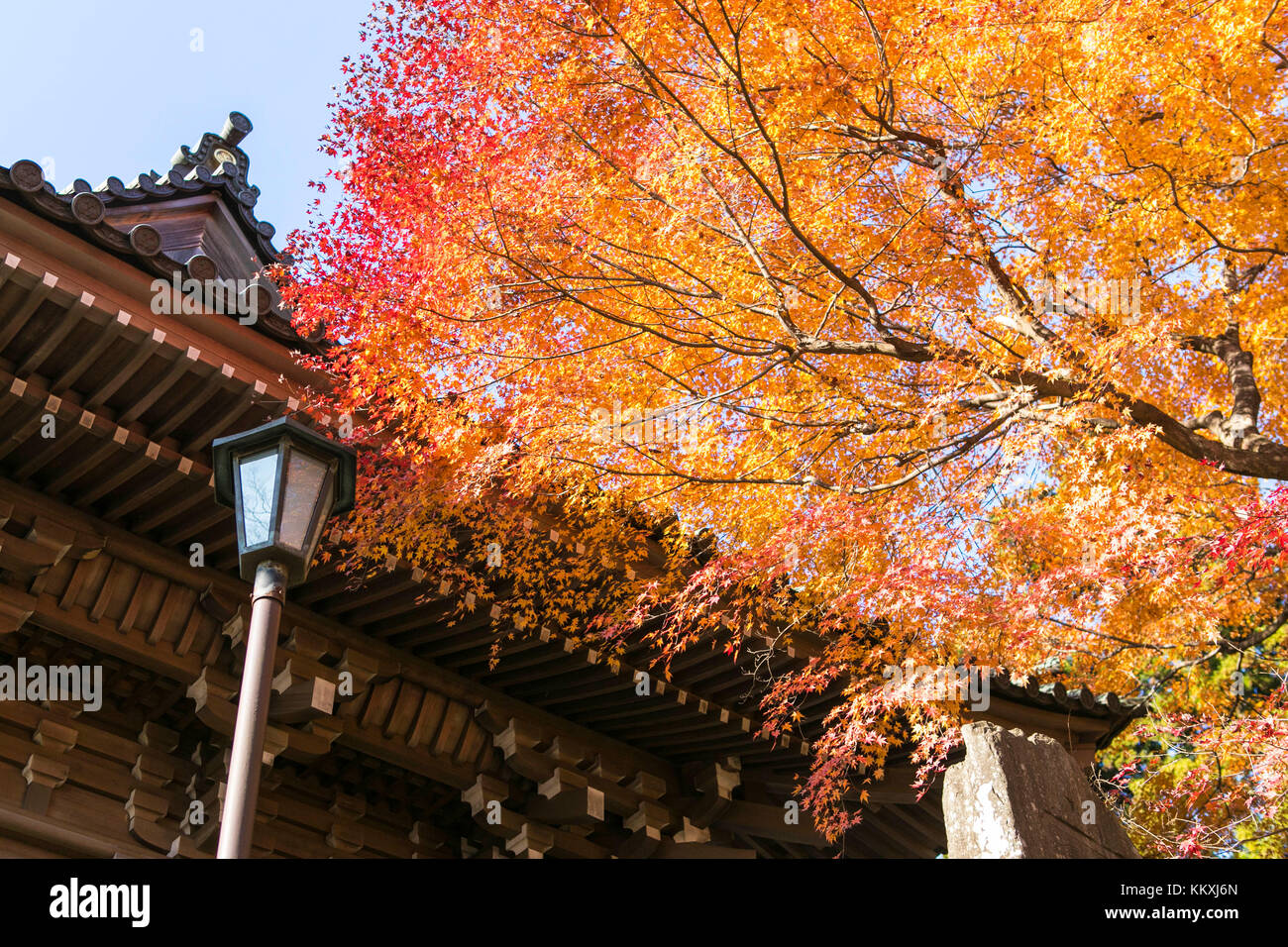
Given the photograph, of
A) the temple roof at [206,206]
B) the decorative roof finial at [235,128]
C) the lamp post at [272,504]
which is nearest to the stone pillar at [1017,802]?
the lamp post at [272,504]

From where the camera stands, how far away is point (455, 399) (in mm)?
8148

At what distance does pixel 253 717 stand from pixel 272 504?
80 cm

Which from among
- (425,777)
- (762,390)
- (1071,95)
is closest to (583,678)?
(425,777)

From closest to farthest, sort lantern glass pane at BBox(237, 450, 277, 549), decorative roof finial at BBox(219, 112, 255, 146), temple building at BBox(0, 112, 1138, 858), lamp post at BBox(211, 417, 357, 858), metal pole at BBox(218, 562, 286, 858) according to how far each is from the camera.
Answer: metal pole at BBox(218, 562, 286, 858) → lamp post at BBox(211, 417, 357, 858) → lantern glass pane at BBox(237, 450, 277, 549) → temple building at BBox(0, 112, 1138, 858) → decorative roof finial at BBox(219, 112, 255, 146)

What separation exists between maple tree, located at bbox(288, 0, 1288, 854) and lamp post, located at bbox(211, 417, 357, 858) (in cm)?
303

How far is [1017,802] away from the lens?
448cm

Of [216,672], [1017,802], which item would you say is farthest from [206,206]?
[1017,802]

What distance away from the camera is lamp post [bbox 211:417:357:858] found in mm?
3963

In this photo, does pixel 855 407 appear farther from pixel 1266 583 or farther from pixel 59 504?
pixel 1266 583

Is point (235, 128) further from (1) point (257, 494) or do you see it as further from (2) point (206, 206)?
(1) point (257, 494)

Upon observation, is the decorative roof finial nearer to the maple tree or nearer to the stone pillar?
the maple tree

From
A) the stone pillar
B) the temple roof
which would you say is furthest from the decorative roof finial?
the stone pillar
